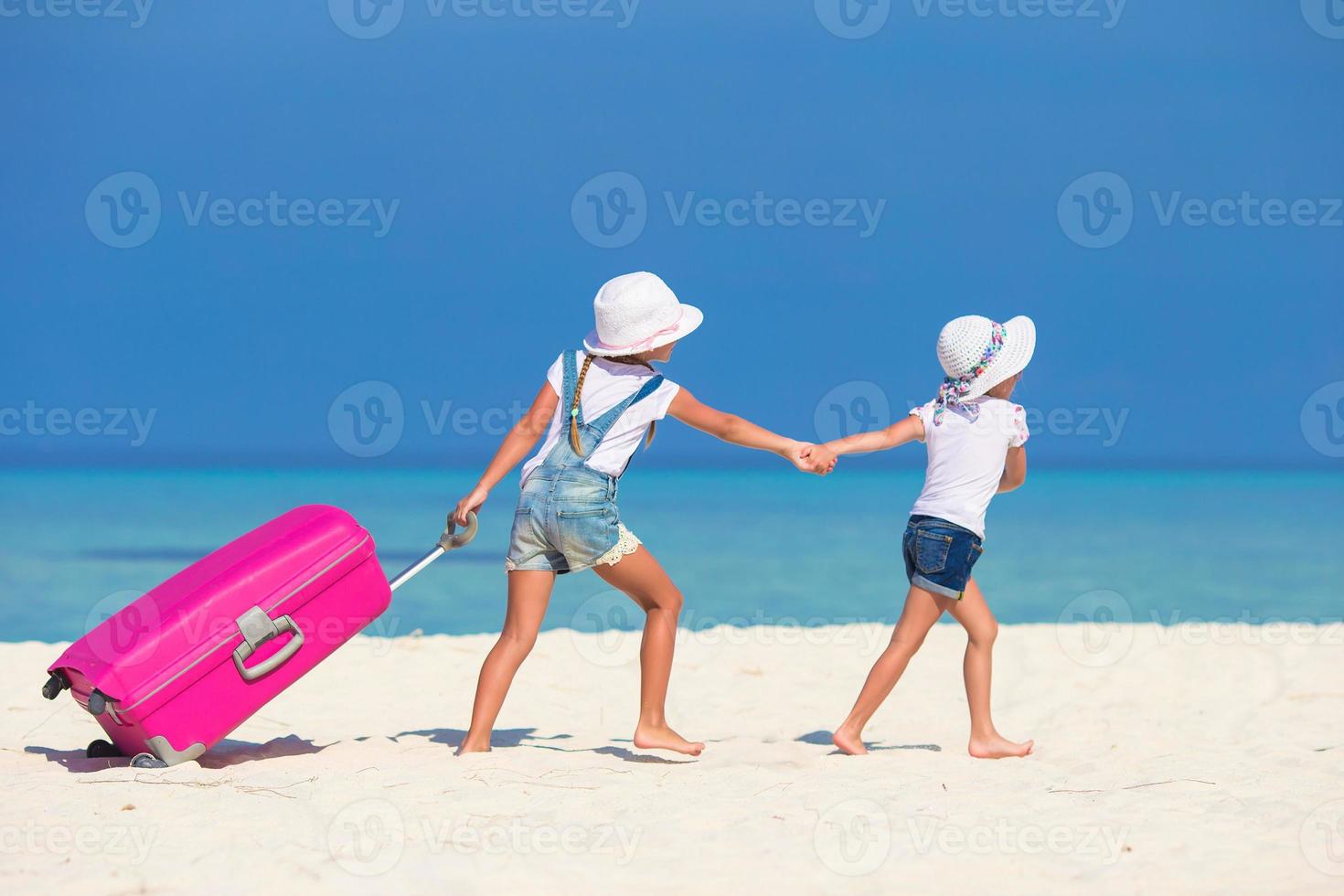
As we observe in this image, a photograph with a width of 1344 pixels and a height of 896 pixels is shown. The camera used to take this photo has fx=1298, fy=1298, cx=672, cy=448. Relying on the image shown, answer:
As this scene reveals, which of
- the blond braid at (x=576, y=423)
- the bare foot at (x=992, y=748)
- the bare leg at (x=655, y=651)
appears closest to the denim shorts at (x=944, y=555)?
the bare foot at (x=992, y=748)

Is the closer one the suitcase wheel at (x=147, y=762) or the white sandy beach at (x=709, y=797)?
the white sandy beach at (x=709, y=797)

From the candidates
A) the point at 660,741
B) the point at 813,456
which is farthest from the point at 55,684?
the point at 813,456

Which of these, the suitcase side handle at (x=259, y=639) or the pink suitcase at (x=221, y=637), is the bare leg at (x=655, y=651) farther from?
the suitcase side handle at (x=259, y=639)

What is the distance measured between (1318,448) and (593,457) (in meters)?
35.0

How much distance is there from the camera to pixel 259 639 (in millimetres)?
3836

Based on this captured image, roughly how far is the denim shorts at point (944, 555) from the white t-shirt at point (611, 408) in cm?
96

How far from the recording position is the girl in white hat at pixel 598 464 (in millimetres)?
4031

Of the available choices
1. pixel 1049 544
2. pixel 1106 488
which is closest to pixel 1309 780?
pixel 1049 544

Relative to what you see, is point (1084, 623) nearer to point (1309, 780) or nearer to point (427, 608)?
point (1309, 780)

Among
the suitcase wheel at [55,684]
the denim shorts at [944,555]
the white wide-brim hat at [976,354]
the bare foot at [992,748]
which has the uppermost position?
the white wide-brim hat at [976,354]

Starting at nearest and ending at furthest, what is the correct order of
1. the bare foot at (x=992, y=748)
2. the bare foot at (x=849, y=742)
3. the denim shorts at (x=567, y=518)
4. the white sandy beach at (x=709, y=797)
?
the white sandy beach at (x=709, y=797) → the denim shorts at (x=567, y=518) → the bare foot at (x=849, y=742) → the bare foot at (x=992, y=748)

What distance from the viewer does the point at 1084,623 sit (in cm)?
696

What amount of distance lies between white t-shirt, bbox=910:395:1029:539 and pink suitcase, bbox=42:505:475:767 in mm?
1532

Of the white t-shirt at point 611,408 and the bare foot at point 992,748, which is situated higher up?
the white t-shirt at point 611,408
